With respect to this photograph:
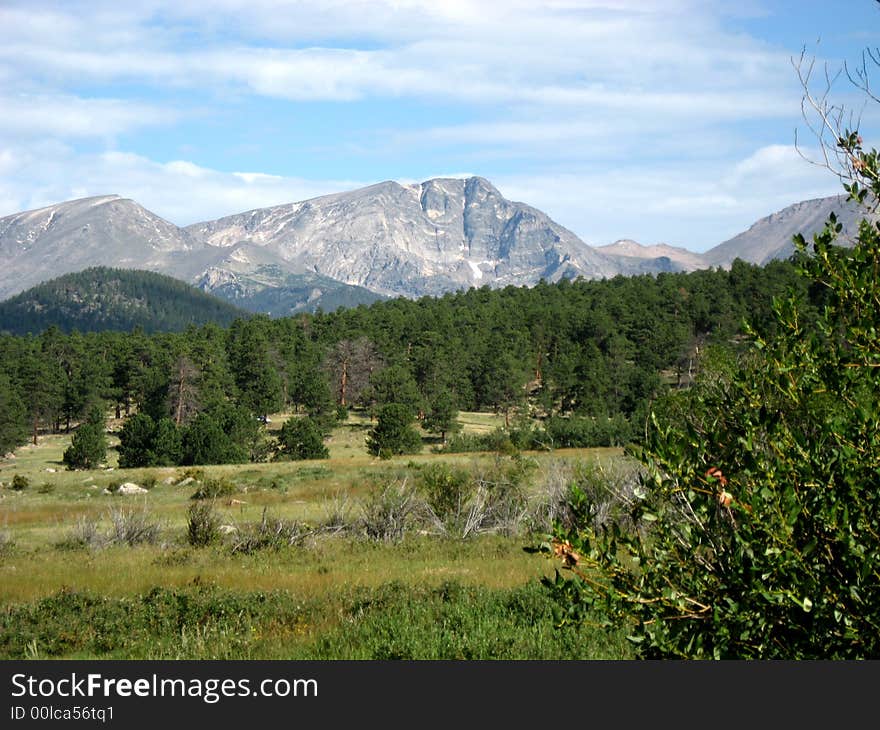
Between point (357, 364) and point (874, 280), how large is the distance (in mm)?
87788

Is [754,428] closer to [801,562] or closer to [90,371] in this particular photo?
[801,562]

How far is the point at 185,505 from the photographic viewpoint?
111 ft

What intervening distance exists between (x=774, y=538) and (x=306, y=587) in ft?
33.4

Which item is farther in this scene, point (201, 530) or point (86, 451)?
point (86, 451)

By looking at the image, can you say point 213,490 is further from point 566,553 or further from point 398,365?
point 398,365

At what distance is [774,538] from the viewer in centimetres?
373

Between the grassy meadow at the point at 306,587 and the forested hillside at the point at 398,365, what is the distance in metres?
38.9

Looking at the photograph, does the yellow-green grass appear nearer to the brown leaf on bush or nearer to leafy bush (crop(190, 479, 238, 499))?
leafy bush (crop(190, 479, 238, 499))

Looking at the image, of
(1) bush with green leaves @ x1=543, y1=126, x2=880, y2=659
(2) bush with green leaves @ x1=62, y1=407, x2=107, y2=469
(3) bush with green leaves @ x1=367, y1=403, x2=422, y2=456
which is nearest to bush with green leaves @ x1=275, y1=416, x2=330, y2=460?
(3) bush with green leaves @ x1=367, y1=403, x2=422, y2=456

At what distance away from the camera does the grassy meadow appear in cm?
866

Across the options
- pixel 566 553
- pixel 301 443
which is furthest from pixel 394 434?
pixel 566 553

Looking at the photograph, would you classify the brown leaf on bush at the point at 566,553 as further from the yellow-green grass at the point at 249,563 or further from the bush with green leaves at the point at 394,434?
the bush with green leaves at the point at 394,434

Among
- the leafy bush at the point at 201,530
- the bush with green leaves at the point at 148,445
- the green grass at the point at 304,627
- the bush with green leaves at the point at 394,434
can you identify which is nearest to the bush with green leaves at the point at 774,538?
the green grass at the point at 304,627

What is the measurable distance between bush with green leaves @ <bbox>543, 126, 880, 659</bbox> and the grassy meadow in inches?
22.9
